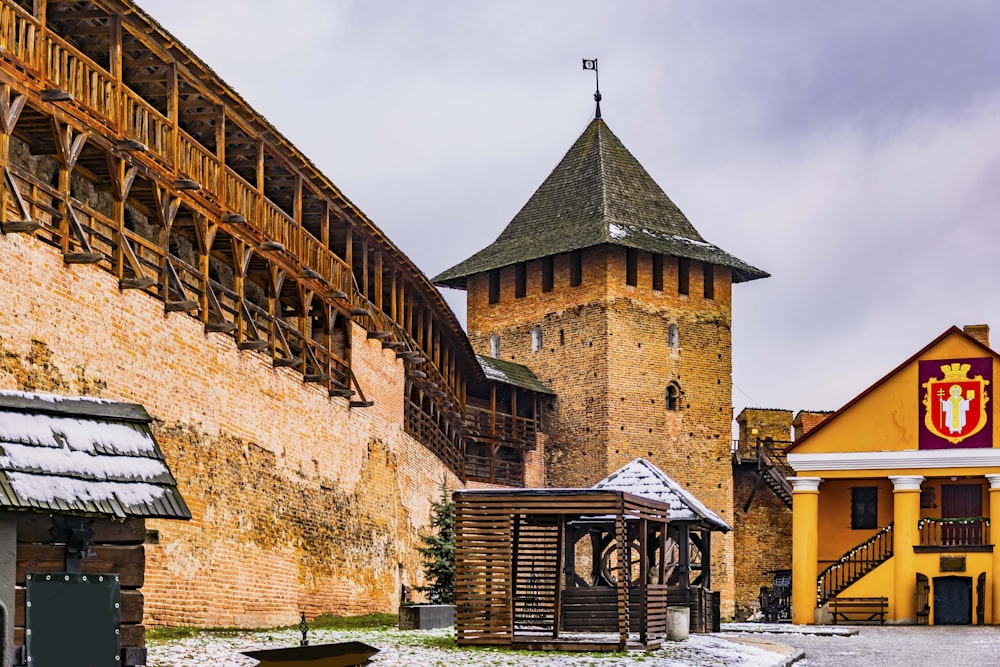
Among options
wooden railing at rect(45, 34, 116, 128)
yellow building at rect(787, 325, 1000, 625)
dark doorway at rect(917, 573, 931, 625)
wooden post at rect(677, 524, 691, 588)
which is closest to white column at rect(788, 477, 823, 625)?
yellow building at rect(787, 325, 1000, 625)

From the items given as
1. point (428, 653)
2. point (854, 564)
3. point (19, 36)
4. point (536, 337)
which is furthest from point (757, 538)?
point (19, 36)

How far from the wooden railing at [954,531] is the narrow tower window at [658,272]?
1288 cm

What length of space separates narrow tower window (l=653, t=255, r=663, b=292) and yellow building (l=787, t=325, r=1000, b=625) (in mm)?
10328

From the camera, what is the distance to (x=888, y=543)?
36656 mm

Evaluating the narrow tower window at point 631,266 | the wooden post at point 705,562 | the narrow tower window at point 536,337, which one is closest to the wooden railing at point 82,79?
the wooden post at point 705,562

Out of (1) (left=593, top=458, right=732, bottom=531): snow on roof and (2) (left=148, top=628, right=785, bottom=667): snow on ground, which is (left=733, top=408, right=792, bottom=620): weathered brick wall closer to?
(1) (left=593, top=458, right=732, bottom=531): snow on roof

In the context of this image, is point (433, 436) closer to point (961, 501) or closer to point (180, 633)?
point (961, 501)

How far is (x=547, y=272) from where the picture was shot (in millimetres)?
47844

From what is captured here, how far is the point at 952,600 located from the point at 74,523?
28115 millimetres

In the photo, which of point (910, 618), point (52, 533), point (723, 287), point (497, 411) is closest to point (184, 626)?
point (52, 533)

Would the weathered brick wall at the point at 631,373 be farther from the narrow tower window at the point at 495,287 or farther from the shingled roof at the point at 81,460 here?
the shingled roof at the point at 81,460

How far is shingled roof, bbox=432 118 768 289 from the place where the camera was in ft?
Answer: 154

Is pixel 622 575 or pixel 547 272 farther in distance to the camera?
pixel 547 272

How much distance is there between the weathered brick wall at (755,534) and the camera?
161 ft
